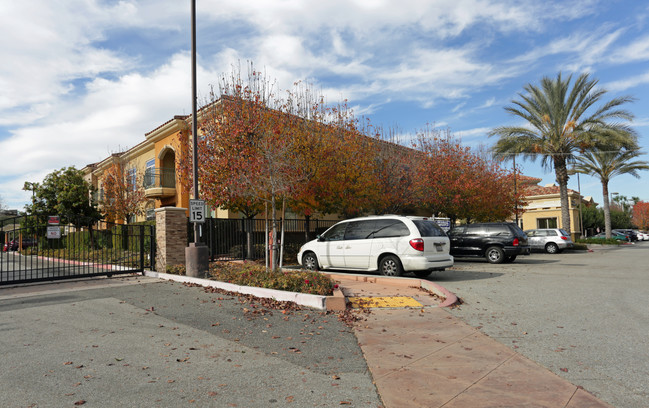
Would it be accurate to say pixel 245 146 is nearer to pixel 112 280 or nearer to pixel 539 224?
pixel 112 280

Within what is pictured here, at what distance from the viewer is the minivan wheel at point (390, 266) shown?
38.3ft

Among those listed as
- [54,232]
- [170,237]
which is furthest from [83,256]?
[170,237]

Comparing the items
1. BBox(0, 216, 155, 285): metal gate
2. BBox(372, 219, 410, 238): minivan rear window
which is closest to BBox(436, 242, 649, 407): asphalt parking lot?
BBox(372, 219, 410, 238): minivan rear window

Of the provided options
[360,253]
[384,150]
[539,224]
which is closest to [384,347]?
[360,253]

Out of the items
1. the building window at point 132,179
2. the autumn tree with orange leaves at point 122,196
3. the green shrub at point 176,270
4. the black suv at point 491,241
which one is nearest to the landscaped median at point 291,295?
the green shrub at point 176,270

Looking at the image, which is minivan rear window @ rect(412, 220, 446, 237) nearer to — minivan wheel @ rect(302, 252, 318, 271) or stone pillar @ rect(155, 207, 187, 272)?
minivan wheel @ rect(302, 252, 318, 271)

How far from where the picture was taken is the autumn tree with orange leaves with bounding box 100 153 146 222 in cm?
2811

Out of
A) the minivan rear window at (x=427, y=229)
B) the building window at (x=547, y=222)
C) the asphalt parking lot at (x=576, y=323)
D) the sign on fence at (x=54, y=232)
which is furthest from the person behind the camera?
the building window at (x=547, y=222)

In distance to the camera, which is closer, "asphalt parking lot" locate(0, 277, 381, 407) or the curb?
"asphalt parking lot" locate(0, 277, 381, 407)

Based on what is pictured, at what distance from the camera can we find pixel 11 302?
884 cm

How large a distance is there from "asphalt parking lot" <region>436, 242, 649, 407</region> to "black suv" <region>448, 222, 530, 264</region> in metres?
5.43

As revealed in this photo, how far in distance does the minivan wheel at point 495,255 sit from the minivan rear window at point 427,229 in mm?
7903

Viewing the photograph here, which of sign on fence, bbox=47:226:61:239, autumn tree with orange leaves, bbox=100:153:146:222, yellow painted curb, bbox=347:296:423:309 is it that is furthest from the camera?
autumn tree with orange leaves, bbox=100:153:146:222

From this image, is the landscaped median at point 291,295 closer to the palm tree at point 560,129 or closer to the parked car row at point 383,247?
the parked car row at point 383,247
